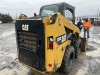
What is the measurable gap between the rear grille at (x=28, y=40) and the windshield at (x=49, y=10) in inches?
54.6

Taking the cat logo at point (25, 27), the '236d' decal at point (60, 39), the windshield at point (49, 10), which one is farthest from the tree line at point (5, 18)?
the '236d' decal at point (60, 39)

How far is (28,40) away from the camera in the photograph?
4516 mm

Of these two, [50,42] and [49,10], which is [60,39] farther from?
[49,10]

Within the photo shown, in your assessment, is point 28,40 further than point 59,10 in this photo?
No

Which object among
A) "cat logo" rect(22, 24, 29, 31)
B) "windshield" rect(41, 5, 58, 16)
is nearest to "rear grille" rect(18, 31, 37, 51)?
"cat logo" rect(22, 24, 29, 31)

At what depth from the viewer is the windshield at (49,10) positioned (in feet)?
18.1

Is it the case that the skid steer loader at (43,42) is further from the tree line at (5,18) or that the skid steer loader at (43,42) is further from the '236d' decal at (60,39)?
the tree line at (5,18)

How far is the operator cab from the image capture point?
5467 mm

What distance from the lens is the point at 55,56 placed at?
4.21 meters

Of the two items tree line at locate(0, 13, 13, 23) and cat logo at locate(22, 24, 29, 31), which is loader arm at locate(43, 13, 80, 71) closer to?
cat logo at locate(22, 24, 29, 31)

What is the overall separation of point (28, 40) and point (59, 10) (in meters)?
1.72

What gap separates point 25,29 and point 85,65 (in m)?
3.05

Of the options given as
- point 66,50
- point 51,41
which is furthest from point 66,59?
point 51,41

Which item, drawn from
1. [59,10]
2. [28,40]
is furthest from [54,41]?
[59,10]
